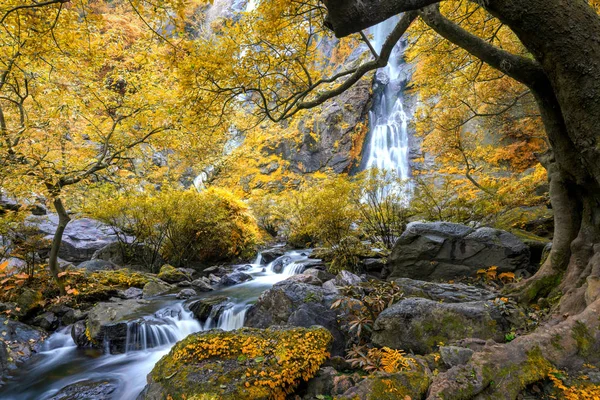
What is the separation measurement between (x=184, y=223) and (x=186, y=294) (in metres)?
3.21

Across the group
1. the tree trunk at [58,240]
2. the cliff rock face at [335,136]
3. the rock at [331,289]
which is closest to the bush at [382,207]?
the rock at [331,289]

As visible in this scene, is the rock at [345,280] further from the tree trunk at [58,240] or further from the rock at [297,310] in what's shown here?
the tree trunk at [58,240]

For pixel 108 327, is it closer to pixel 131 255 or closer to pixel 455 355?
pixel 131 255

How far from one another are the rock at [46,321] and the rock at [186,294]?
247cm

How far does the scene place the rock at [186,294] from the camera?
792cm

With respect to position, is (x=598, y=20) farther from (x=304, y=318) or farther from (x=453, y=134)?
(x=453, y=134)

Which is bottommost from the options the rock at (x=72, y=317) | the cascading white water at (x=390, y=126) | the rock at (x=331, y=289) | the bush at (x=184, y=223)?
the rock at (x=331, y=289)

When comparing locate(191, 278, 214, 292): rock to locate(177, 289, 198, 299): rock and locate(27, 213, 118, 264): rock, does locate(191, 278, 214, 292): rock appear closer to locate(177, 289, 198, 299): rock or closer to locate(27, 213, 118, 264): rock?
locate(177, 289, 198, 299): rock

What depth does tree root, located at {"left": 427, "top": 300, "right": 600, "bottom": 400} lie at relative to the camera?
224 cm

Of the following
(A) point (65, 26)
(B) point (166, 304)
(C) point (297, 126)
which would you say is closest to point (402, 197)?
(B) point (166, 304)

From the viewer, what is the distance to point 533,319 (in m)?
3.71

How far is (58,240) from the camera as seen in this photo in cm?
657

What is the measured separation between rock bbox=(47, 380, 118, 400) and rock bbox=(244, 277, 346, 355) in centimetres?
221

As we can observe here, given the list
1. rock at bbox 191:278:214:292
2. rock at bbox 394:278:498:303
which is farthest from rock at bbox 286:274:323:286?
rock at bbox 191:278:214:292
